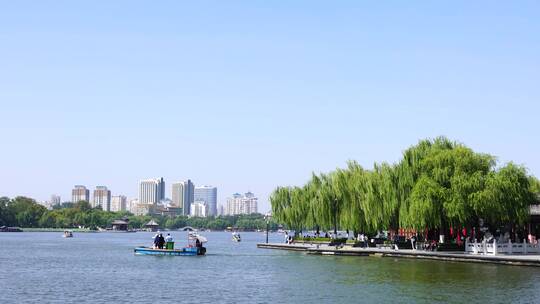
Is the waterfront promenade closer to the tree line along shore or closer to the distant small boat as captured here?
the tree line along shore

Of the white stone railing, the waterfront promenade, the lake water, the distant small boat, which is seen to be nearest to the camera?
the lake water

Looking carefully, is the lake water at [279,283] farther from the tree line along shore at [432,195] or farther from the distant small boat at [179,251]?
the distant small boat at [179,251]

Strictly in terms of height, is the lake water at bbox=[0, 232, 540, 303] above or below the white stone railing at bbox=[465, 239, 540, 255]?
below

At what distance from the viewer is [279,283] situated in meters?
43.5

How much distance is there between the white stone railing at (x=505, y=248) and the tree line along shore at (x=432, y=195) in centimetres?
204

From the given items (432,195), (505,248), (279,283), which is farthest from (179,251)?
(505,248)

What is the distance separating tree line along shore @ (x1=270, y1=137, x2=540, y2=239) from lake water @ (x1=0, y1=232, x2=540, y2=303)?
5.25 m

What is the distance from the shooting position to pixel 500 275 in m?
43.9

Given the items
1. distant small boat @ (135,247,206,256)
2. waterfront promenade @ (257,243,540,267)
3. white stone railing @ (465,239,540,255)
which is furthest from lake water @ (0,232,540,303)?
distant small boat @ (135,247,206,256)

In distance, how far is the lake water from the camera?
35.5m

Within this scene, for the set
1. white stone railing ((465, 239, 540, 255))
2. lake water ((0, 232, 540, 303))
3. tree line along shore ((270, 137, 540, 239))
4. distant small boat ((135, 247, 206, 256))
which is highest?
tree line along shore ((270, 137, 540, 239))

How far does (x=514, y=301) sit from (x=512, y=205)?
87.4ft

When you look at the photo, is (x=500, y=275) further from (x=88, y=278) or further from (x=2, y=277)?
(x=2, y=277)

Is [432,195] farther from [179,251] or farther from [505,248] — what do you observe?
[179,251]
